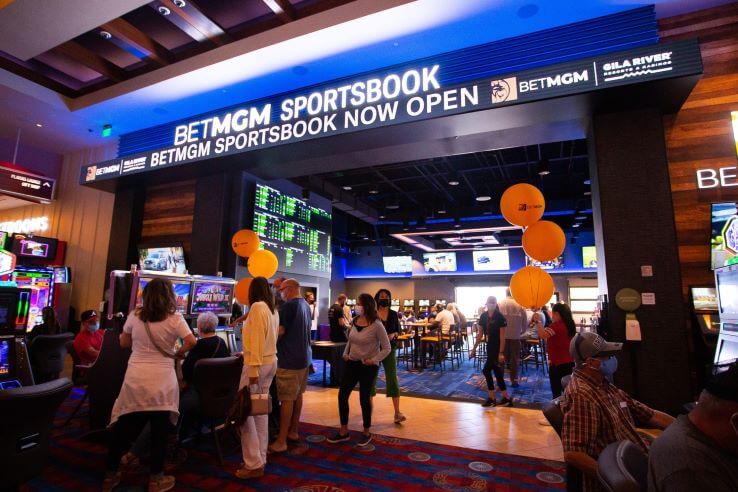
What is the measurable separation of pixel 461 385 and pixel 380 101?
5.12 meters

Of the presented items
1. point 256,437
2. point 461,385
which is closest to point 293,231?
point 461,385

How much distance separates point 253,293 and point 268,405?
36.6 inches

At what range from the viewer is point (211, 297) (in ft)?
18.9

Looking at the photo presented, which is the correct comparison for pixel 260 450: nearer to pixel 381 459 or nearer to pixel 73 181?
pixel 381 459

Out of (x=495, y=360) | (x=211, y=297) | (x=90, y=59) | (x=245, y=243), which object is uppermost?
(x=90, y=59)

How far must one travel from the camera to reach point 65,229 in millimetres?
9398

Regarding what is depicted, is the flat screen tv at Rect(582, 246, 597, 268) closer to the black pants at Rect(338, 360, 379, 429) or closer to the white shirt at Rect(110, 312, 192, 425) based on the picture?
the black pants at Rect(338, 360, 379, 429)

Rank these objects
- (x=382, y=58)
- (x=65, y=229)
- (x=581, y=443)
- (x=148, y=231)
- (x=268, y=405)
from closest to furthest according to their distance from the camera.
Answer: (x=581, y=443)
(x=268, y=405)
(x=382, y=58)
(x=148, y=231)
(x=65, y=229)

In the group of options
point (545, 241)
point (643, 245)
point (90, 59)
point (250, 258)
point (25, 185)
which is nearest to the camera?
point (643, 245)

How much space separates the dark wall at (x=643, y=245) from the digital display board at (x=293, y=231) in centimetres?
549

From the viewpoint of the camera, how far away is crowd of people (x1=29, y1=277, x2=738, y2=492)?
119 centimetres

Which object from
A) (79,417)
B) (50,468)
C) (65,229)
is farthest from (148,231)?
Result: (50,468)

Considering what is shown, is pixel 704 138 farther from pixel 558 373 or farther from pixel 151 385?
pixel 151 385

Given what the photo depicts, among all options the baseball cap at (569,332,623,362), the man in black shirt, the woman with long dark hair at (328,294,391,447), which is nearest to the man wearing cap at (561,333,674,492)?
the baseball cap at (569,332,623,362)
